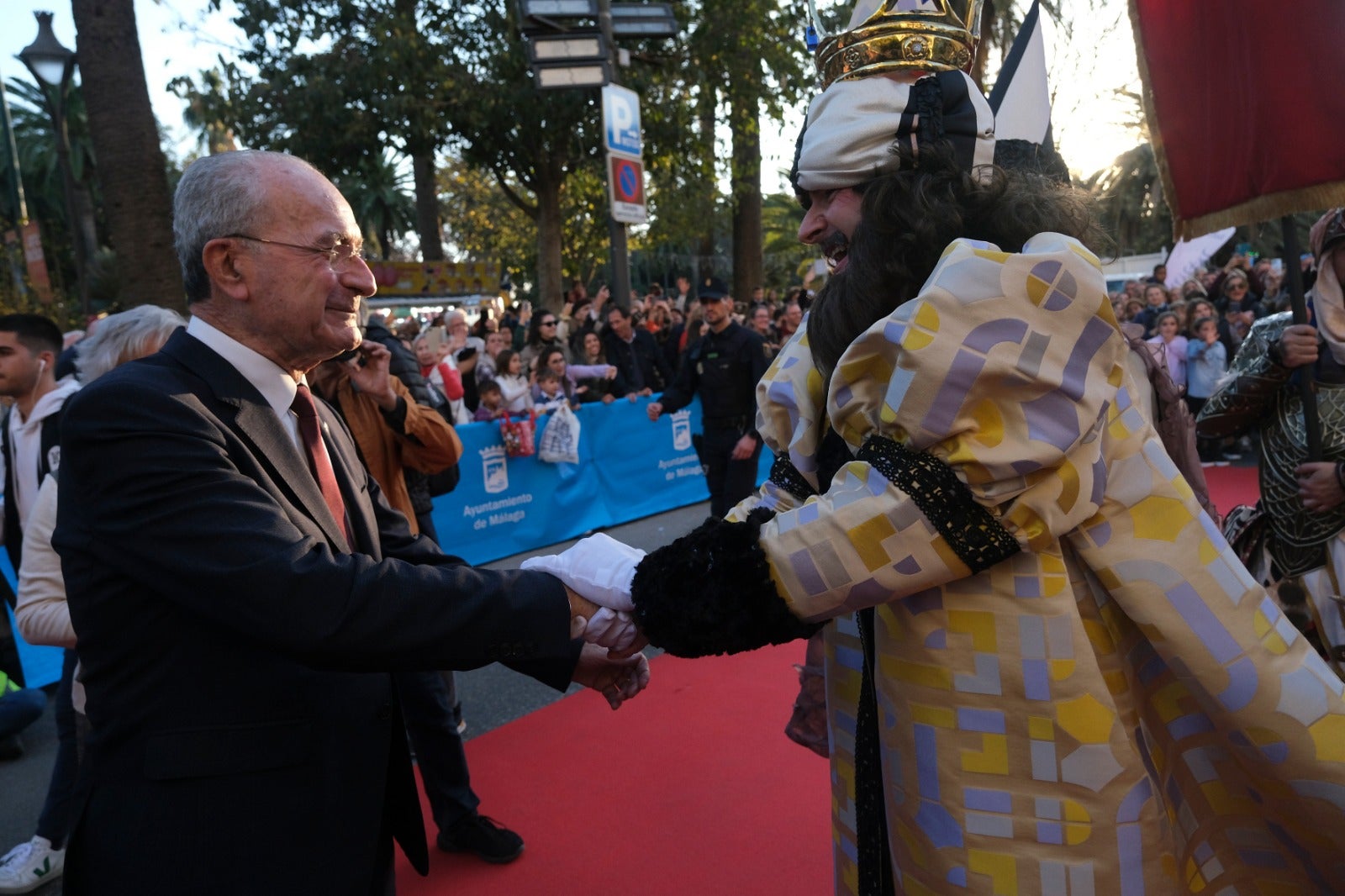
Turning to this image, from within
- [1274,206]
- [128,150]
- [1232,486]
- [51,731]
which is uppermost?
[128,150]

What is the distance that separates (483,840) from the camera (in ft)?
11.1

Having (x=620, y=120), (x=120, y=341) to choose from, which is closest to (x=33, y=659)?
(x=120, y=341)

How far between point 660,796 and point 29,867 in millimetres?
2150

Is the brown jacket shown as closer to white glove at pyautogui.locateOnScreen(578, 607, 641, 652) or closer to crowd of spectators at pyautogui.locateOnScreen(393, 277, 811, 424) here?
crowd of spectators at pyautogui.locateOnScreen(393, 277, 811, 424)

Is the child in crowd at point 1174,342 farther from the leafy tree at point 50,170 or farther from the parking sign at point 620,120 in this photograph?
the leafy tree at point 50,170

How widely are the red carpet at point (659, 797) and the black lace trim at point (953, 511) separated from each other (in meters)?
2.10

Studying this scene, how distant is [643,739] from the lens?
13.9ft

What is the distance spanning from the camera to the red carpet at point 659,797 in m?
3.22

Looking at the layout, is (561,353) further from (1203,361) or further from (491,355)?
(1203,361)

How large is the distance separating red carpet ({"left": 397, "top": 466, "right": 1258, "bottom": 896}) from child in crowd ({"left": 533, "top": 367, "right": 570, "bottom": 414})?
403 cm

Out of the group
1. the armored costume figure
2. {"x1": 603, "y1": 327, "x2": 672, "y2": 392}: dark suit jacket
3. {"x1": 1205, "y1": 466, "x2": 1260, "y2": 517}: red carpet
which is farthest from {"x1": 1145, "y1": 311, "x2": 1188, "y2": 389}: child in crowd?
the armored costume figure

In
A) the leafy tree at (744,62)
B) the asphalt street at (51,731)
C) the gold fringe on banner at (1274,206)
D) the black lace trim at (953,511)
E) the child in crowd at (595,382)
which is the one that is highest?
the leafy tree at (744,62)

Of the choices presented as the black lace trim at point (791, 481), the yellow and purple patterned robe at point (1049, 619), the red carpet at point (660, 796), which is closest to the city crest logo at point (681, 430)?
the red carpet at point (660, 796)

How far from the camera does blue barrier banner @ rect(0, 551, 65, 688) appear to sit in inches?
201
